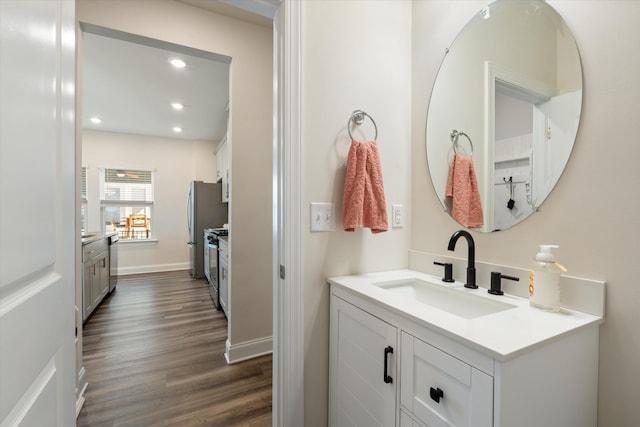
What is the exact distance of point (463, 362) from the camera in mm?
687

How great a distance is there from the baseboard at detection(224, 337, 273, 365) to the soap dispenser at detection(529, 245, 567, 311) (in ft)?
6.74

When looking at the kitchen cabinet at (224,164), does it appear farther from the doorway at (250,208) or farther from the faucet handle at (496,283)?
the faucet handle at (496,283)

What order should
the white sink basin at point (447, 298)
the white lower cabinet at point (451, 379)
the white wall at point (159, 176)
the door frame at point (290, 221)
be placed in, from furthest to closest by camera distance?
the white wall at point (159, 176) → the door frame at point (290, 221) → the white sink basin at point (447, 298) → the white lower cabinet at point (451, 379)

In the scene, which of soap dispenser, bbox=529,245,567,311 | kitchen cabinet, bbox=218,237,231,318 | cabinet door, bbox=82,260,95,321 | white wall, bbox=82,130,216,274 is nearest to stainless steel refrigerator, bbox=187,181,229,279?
white wall, bbox=82,130,216,274

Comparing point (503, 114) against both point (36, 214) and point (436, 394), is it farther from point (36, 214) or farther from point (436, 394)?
point (36, 214)

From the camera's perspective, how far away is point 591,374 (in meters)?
0.83

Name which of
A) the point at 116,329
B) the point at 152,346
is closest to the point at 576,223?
the point at 152,346

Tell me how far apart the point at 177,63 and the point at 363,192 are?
8.51ft

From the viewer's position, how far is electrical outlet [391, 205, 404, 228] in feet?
4.73

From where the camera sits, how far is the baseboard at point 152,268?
5020 mm

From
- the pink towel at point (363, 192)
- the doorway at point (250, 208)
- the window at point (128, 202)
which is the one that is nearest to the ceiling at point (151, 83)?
the doorway at point (250, 208)

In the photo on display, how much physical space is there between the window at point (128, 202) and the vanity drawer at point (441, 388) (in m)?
5.72

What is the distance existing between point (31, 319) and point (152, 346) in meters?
2.34

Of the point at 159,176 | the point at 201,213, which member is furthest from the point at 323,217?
the point at 159,176
